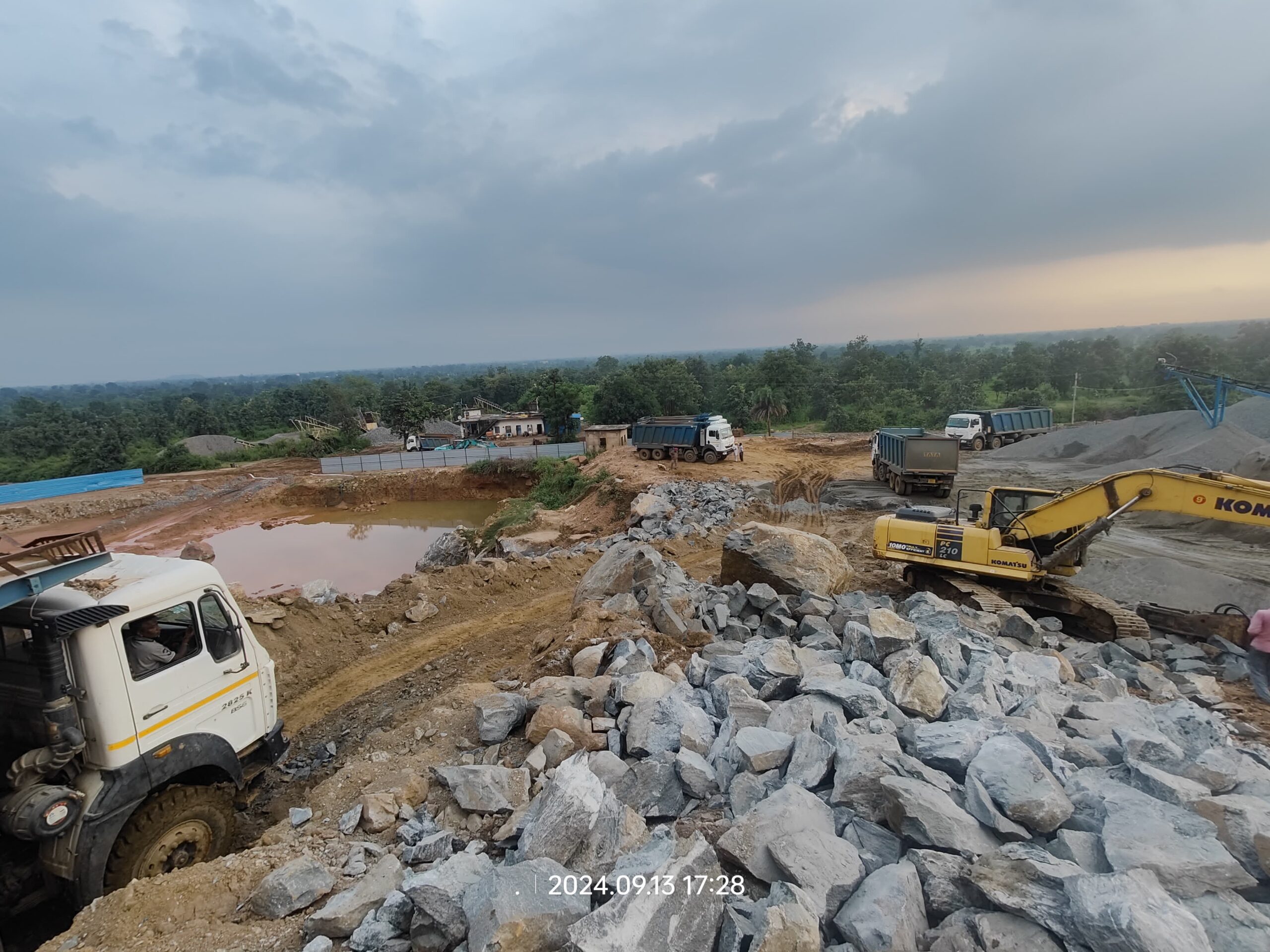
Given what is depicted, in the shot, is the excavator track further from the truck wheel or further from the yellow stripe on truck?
the truck wheel

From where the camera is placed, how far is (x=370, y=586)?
19.9 meters

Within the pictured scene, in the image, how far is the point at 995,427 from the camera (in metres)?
30.2

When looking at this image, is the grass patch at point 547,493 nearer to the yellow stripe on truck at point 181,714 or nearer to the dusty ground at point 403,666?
the dusty ground at point 403,666

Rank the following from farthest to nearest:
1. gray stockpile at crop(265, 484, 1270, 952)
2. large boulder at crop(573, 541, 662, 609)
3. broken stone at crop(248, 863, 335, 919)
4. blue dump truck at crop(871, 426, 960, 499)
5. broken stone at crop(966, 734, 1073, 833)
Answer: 1. blue dump truck at crop(871, 426, 960, 499)
2. large boulder at crop(573, 541, 662, 609)
3. broken stone at crop(248, 863, 335, 919)
4. broken stone at crop(966, 734, 1073, 833)
5. gray stockpile at crop(265, 484, 1270, 952)

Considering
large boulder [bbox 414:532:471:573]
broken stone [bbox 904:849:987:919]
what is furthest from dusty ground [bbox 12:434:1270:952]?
large boulder [bbox 414:532:471:573]

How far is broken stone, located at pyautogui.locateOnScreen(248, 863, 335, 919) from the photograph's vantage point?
362cm

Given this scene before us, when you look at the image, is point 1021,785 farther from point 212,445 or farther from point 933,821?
point 212,445

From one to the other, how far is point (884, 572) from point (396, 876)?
10.8 metres

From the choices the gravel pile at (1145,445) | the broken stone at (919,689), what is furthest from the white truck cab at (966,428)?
the broken stone at (919,689)

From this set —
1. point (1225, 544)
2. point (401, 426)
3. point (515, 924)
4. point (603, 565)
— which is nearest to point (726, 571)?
point (603, 565)

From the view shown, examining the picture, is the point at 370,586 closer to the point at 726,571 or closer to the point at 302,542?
the point at 302,542

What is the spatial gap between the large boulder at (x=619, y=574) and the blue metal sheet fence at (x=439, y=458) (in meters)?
27.7

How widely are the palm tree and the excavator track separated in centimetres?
3338

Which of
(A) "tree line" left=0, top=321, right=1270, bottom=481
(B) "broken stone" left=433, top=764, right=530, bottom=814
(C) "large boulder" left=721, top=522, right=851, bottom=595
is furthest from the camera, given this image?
(A) "tree line" left=0, top=321, right=1270, bottom=481
